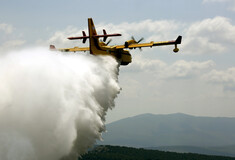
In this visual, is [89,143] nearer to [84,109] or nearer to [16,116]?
[84,109]

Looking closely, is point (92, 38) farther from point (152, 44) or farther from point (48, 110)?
point (48, 110)

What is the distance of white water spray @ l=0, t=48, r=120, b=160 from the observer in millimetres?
24312

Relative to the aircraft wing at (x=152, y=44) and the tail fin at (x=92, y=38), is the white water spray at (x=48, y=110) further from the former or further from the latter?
the aircraft wing at (x=152, y=44)

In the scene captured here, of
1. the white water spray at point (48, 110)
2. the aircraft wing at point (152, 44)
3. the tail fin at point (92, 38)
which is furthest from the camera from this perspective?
the aircraft wing at point (152, 44)

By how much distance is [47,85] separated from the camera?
1107 inches

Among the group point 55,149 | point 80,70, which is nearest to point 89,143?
point 55,149

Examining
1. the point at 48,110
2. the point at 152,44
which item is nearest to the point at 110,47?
the point at 152,44

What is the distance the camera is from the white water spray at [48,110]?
79.8 feet

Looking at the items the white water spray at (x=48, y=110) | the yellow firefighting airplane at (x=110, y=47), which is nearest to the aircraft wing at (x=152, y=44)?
the yellow firefighting airplane at (x=110, y=47)

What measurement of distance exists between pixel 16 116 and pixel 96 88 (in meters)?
13.3

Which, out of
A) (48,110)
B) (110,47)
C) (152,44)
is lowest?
(48,110)

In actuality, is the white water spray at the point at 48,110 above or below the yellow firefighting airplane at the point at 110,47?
below

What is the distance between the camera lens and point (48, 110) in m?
26.9

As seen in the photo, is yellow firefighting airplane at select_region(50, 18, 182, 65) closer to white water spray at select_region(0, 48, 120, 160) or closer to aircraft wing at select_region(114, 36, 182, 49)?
aircraft wing at select_region(114, 36, 182, 49)
